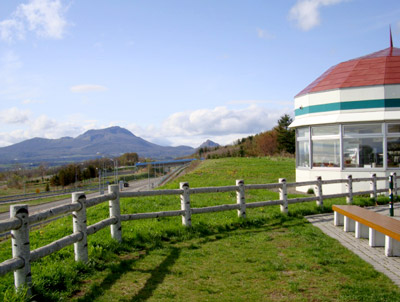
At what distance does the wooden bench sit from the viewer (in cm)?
749

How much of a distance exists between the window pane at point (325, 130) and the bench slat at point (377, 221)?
8.53 meters

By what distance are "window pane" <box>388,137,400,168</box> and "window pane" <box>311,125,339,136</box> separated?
2.30 metres

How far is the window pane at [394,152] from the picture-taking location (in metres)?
17.4

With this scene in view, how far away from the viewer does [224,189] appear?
10812 mm

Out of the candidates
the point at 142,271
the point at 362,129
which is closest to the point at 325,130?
the point at 362,129

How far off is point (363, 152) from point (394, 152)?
128 centimetres

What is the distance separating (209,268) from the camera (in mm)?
6785

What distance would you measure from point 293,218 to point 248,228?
2.09 metres

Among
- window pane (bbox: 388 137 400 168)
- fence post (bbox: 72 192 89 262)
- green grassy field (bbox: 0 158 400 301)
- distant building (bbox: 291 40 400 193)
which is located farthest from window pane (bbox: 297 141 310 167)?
fence post (bbox: 72 192 89 262)

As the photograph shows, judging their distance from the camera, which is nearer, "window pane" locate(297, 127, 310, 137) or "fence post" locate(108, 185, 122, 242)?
"fence post" locate(108, 185, 122, 242)

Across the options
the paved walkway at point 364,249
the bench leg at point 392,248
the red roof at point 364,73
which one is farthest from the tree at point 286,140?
the bench leg at point 392,248

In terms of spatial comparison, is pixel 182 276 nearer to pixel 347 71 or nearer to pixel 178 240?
pixel 178 240

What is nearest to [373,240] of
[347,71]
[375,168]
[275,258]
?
[275,258]

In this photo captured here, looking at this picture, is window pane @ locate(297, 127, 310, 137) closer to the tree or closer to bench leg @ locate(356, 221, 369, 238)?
Answer: bench leg @ locate(356, 221, 369, 238)
